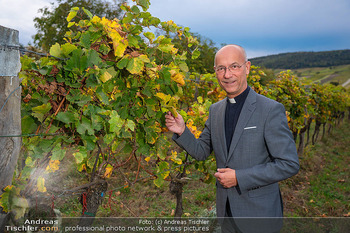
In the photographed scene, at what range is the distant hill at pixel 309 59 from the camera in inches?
4870

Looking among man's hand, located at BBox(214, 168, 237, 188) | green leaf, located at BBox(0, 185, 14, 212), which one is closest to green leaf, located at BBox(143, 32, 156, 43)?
man's hand, located at BBox(214, 168, 237, 188)

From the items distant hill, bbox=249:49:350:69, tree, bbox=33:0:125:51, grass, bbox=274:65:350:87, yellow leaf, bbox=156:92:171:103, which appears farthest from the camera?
distant hill, bbox=249:49:350:69

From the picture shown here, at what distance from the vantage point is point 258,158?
1968mm

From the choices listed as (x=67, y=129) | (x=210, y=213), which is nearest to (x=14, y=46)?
(x=67, y=129)

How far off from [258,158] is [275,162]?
14cm

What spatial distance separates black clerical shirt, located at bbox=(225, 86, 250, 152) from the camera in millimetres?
2160

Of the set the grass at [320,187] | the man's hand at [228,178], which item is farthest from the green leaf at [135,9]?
the grass at [320,187]

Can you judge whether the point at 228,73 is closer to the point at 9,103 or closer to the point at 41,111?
the point at 41,111

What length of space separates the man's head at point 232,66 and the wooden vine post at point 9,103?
1.43m

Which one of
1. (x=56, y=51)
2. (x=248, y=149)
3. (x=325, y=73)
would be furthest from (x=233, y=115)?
(x=325, y=73)

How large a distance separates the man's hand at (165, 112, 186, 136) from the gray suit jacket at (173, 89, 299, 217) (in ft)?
1.23

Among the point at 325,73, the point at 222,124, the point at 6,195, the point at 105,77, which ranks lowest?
the point at 6,195

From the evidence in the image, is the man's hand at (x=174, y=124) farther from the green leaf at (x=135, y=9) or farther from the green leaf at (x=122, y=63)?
the green leaf at (x=135, y=9)

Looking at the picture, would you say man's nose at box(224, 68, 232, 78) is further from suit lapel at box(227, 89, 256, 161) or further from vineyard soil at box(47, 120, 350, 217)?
vineyard soil at box(47, 120, 350, 217)
